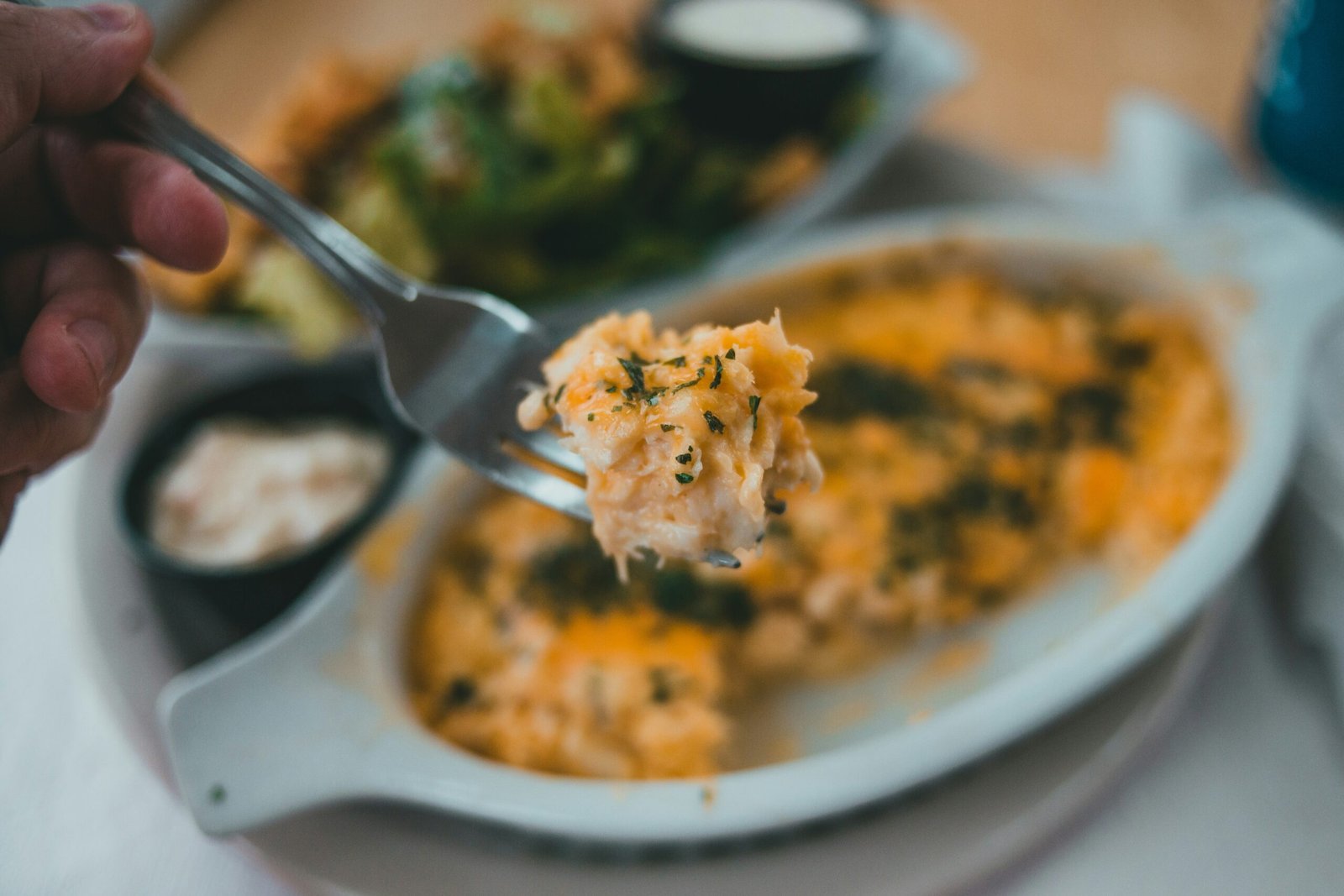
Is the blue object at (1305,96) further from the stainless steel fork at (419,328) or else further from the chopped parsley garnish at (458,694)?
the chopped parsley garnish at (458,694)

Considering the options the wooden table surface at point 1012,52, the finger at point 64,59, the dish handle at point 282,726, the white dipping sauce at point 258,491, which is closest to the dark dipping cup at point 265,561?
the white dipping sauce at point 258,491

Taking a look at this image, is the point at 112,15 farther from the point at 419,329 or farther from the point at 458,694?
the point at 458,694

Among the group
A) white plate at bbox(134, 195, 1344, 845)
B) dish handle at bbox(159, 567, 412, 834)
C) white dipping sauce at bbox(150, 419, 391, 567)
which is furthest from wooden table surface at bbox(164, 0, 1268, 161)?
dish handle at bbox(159, 567, 412, 834)

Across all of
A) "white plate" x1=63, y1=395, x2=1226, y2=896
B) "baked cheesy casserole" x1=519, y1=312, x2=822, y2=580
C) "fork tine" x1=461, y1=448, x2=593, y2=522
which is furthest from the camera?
"white plate" x1=63, y1=395, x2=1226, y2=896

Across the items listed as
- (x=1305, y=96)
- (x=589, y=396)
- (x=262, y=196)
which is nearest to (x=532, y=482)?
(x=589, y=396)

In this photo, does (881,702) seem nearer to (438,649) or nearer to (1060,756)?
(1060,756)

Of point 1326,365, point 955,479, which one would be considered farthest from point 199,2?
point 1326,365

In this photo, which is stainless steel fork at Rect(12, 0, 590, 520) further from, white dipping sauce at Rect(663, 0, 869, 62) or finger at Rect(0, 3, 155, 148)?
white dipping sauce at Rect(663, 0, 869, 62)
